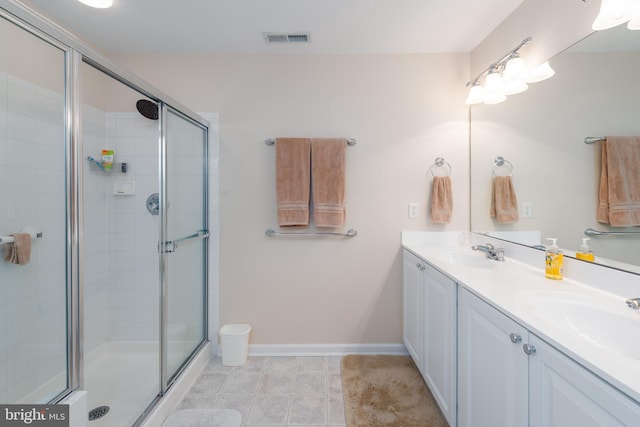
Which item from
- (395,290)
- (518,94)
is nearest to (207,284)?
(395,290)

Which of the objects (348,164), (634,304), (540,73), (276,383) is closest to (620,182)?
(634,304)

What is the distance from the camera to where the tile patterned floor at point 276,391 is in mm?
1495

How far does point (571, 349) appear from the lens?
667 millimetres

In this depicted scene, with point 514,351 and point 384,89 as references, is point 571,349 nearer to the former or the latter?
point 514,351

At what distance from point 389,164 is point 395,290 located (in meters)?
0.98

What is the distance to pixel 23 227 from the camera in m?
1.30

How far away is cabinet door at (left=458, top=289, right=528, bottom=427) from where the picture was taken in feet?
2.83

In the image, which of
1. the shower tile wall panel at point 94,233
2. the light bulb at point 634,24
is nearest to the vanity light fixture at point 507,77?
the light bulb at point 634,24

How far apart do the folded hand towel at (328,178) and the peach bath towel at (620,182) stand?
133cm

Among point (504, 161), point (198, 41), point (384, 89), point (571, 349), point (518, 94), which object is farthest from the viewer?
point (384, 89)

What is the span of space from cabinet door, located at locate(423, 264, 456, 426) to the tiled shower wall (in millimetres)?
1881

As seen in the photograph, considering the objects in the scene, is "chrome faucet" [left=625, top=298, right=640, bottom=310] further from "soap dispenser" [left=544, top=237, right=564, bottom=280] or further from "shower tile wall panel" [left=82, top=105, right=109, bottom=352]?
"shower tile wall panel" [left=82, top=105, right=109, bottom=352]

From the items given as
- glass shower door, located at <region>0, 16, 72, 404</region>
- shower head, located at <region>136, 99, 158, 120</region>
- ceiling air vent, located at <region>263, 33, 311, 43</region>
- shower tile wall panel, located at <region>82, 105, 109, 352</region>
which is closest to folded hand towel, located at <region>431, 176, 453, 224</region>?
ceiling air vent, located at <region>263, 33, 311, 43</region>

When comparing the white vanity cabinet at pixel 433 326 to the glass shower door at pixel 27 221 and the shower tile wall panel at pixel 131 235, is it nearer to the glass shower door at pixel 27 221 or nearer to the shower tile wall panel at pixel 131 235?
the glass shower door at pixel 27 221
